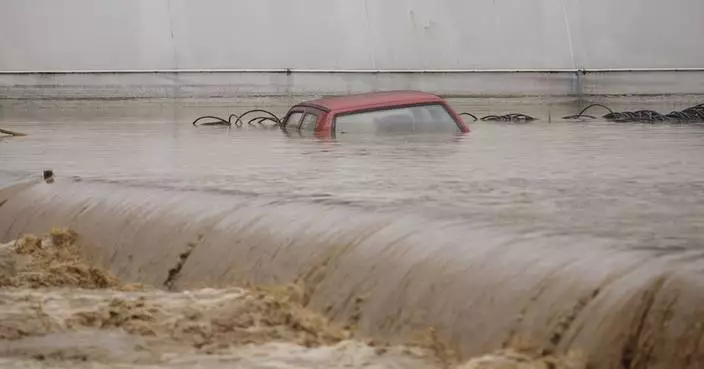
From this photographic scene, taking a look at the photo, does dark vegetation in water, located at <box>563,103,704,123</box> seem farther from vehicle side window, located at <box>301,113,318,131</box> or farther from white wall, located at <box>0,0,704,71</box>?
vehicle side window, located at <box>301,113,318,131</box>

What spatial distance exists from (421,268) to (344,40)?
12.6m

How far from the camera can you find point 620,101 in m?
15.3

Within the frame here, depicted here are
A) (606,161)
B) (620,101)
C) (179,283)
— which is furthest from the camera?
(620,101)

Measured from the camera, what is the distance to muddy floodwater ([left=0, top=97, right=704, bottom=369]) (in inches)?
108

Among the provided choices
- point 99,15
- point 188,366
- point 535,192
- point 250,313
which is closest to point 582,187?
point 535,192

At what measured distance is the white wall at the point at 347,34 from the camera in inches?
612

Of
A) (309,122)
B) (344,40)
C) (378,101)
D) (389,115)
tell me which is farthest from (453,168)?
(344,40)

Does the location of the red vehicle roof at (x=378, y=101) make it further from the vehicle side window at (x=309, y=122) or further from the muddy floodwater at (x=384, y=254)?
the muddy floodwater at (x=384, y=254)

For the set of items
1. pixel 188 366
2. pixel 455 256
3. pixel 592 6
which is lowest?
pixel 188 366

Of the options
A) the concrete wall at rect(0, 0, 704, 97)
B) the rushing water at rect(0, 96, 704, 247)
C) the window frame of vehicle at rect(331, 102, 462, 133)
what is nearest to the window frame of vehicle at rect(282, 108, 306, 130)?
the rushing water at rect(0, 96, 704, 247)

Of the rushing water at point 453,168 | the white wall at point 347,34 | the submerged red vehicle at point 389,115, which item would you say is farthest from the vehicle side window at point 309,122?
the white wall at point 347,34

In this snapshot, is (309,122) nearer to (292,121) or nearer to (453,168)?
(292,121)

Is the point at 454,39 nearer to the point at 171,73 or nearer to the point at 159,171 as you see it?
the point at 171,73

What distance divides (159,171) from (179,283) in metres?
2.28
